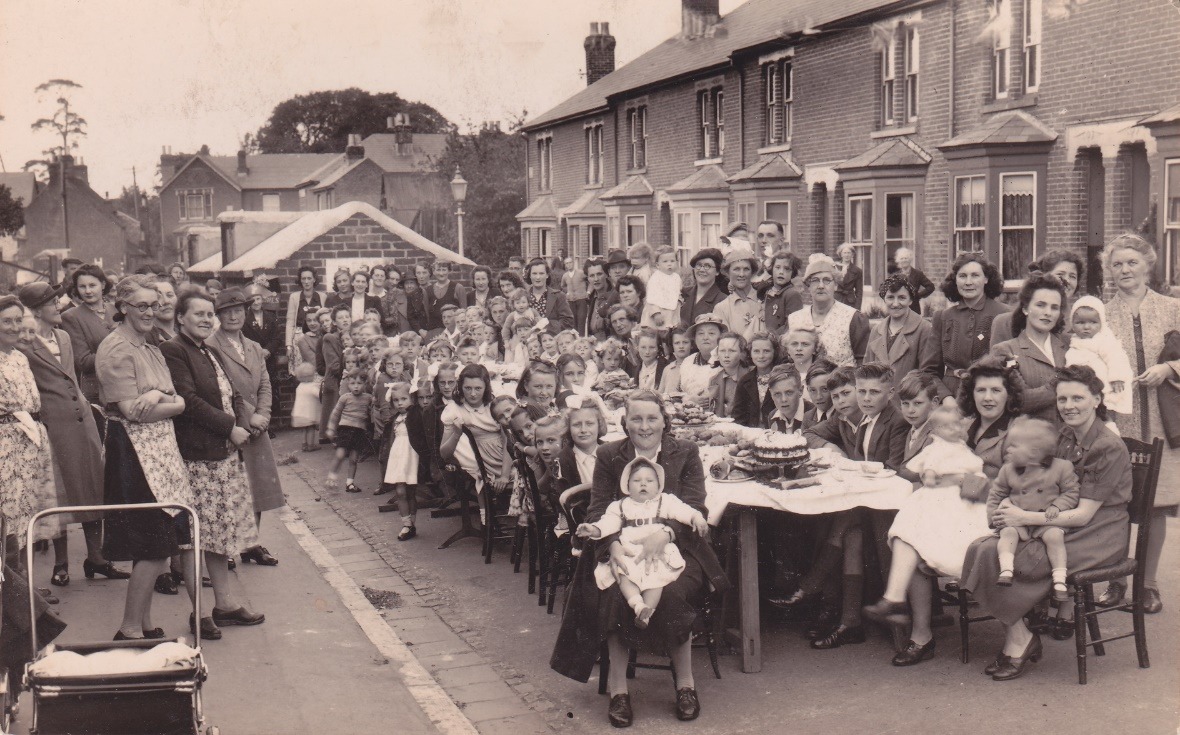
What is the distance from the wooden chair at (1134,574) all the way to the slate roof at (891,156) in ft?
45.4

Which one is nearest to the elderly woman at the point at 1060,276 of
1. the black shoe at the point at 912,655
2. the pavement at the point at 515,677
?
the pavement at the point at 515,677

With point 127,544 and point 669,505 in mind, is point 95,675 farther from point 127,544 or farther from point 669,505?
point 669,505

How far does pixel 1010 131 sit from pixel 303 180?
219ft

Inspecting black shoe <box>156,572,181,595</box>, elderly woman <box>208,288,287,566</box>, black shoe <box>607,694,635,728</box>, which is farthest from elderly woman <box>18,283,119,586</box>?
black shoe <box>607,694,635,728</box>

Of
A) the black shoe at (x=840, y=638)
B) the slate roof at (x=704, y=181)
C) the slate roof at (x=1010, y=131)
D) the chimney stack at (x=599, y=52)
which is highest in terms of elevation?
the chimney stack at (x=599, y=52)

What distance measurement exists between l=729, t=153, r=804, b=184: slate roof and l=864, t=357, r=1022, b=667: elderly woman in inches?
685

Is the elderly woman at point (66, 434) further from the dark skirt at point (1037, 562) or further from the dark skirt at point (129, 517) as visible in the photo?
the dark skirt at point (1037, 562)

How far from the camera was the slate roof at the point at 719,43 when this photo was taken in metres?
22.4

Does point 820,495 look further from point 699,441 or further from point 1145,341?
point 1145,341

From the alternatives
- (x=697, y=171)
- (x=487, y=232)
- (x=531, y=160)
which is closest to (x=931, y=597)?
(x=697, y=171)

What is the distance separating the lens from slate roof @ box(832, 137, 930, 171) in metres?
19.3

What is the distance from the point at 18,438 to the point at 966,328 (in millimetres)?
6491

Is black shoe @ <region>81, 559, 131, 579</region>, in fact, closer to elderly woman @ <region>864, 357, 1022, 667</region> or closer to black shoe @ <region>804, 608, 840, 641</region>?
black shoe @ <region>804, 608, 840, 641</region>

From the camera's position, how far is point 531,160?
4231 centimetres
